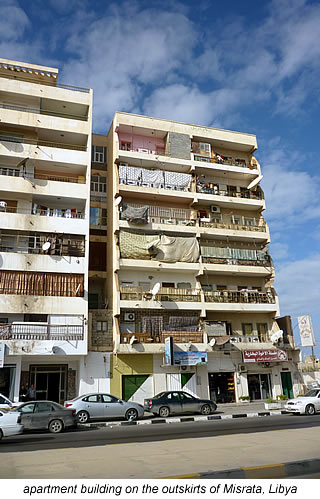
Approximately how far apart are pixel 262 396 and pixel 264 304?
7.15 meters

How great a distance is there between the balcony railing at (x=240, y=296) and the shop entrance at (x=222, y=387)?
5.63 meters

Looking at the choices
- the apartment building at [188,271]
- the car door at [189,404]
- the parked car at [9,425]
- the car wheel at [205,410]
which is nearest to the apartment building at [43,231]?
the apartment building at [188,271]

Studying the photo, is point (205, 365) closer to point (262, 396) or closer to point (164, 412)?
point (262, 396)

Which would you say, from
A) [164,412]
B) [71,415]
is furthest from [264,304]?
[71,415]

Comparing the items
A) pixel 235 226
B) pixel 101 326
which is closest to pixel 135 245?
pixel 101 326

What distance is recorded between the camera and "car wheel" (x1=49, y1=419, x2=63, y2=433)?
16453 millimetres

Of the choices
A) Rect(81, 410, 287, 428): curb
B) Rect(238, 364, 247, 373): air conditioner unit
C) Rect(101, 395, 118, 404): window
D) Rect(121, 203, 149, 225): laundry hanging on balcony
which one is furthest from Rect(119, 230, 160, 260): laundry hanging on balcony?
Rect(81, 410, 287, 428): curb

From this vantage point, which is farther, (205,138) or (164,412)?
(205,138)

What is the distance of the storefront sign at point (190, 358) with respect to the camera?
2791cm

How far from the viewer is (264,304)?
32500mm

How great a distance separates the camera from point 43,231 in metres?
28.3

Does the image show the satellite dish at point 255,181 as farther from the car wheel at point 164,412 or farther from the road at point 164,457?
the road at point 164,457

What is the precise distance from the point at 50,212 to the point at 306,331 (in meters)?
22.7

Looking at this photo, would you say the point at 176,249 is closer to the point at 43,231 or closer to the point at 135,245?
the point at 135,245
